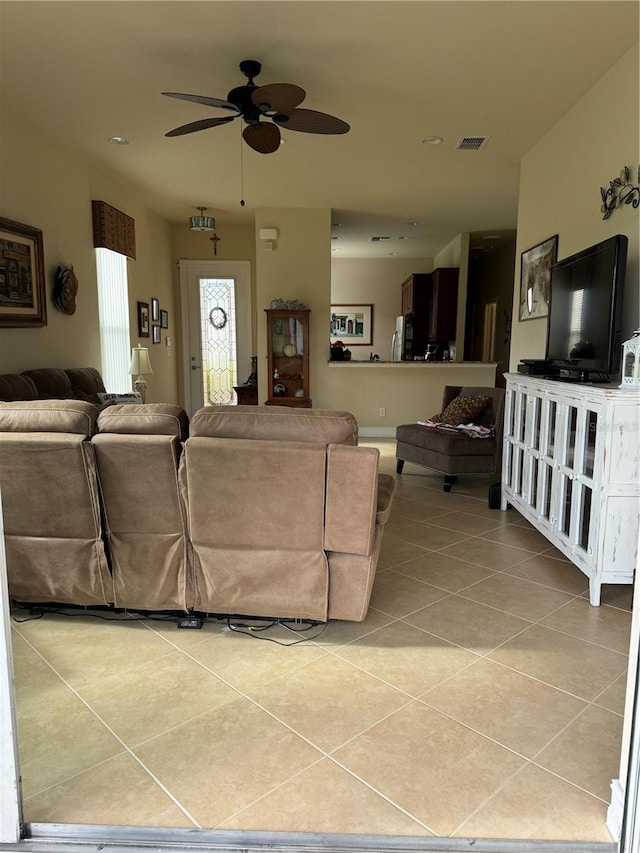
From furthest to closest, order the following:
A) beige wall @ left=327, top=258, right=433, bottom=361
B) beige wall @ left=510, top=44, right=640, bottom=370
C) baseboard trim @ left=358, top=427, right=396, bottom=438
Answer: beige wall @ left=327, top=258, right=433, bottom=361 < baseboard trim @ left=358, top=427, right=396, bottom=438 < beige wall @ left=510, top=44, right=640, bottom=370

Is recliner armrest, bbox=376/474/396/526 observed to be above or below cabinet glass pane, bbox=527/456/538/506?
above

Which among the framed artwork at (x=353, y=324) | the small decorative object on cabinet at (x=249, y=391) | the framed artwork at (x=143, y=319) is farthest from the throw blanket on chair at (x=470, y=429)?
the framed artwork at (x=353, y=324)

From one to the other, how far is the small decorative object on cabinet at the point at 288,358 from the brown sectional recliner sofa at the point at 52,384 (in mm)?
2211

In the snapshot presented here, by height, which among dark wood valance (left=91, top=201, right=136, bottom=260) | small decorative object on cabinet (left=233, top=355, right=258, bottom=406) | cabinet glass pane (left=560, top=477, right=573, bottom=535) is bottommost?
cabinet glass pane (left=560, top=477, right=573, bottom=535)

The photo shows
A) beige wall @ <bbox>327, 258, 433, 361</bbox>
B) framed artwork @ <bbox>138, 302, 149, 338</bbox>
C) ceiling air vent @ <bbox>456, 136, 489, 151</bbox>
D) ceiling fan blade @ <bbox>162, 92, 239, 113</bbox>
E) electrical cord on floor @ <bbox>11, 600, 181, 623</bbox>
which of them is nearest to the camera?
electrical cord on floor @ <bbox>11, 600, 181, 623</bbox>

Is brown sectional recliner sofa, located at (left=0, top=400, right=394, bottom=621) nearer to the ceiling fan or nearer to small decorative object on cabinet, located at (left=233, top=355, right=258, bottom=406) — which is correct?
the ceiling fan

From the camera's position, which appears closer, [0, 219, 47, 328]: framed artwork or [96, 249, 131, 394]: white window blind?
[0, 219, 47, 328]: framed artwork

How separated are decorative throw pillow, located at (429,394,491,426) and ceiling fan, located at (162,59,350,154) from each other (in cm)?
256

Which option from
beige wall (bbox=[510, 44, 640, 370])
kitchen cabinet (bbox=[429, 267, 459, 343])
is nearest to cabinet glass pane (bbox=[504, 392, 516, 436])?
beige wall (bbox=[510, 44, 640, 370])

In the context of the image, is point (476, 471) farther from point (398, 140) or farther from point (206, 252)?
point (206, 252)

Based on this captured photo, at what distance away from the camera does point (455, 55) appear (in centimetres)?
296

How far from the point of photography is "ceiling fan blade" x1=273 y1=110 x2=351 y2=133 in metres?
2.92

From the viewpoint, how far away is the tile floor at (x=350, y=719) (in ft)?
4.58

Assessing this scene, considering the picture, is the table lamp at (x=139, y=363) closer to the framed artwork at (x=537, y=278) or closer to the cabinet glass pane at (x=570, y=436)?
the framed artwork at (x=537, y=278)
